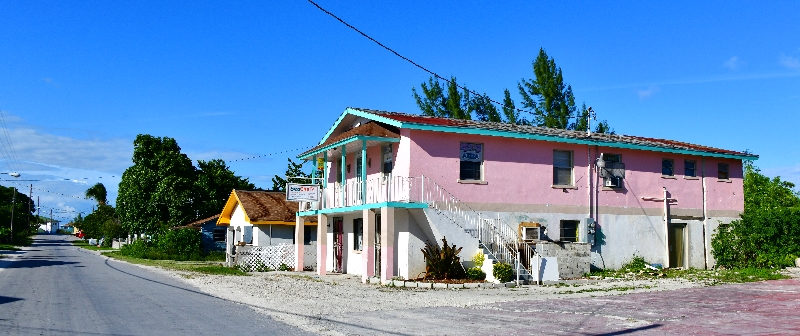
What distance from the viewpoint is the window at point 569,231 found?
24.3 metres

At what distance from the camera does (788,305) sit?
13.3 metres

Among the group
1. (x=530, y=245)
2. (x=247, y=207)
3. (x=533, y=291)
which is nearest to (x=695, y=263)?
(x=530, y=245)

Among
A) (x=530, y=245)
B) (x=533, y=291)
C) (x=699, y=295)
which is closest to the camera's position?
(x=699, y=295)

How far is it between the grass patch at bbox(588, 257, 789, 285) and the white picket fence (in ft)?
42.7

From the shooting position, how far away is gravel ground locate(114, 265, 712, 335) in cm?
1321

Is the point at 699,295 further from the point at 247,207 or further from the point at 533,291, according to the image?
the point at 247,207

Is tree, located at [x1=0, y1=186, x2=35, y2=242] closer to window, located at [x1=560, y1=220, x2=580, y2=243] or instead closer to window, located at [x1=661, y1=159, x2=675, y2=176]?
window, located at [x1=560, y1=220, x2=580, y2=243]

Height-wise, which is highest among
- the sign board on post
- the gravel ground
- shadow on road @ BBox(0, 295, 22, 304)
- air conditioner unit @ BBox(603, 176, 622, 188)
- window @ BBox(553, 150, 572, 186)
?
window @ BBox(553, 150, 572, 186)

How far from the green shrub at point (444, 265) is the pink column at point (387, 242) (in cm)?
109

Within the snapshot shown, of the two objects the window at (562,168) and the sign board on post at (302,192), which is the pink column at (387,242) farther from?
the window at (562,168)

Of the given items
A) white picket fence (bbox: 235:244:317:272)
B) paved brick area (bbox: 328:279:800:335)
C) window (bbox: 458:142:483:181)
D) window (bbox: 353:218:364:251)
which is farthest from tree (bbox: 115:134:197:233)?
paved brick area (bbox: 328:279:800:335)

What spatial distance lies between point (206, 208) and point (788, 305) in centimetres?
4408

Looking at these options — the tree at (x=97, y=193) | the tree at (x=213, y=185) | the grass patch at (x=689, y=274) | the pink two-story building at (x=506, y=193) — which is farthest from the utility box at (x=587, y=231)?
the tree at (x=97, y=193)

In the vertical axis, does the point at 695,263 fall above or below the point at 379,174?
below
